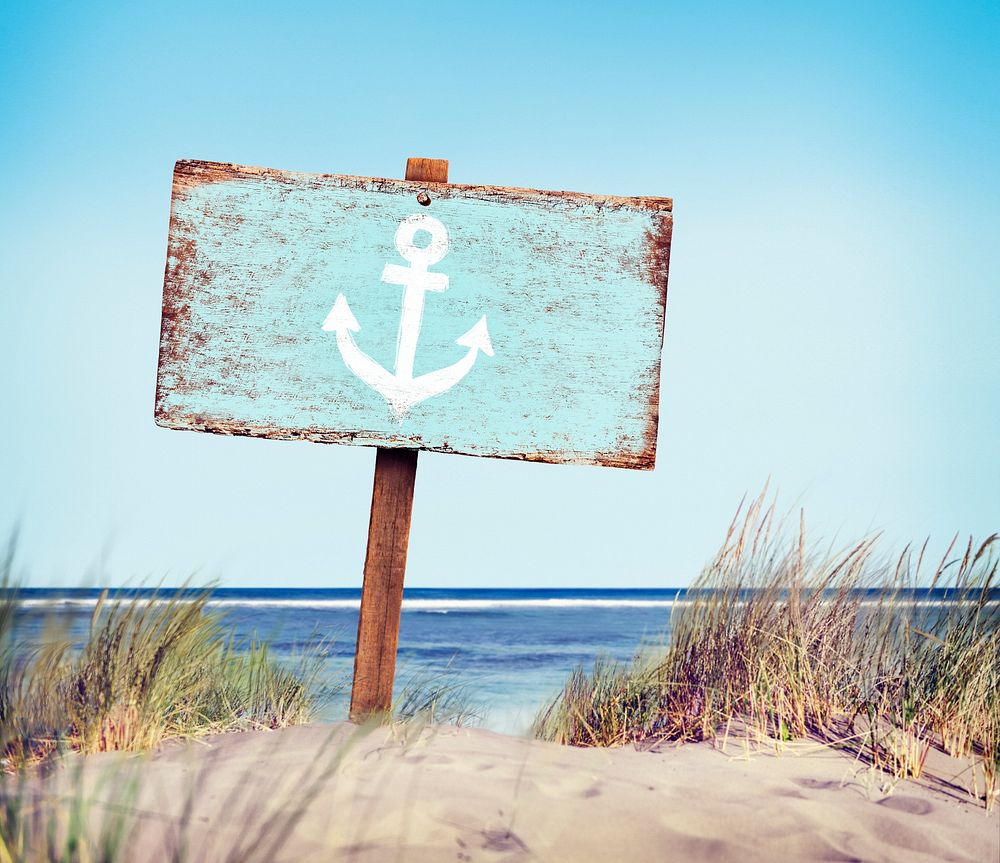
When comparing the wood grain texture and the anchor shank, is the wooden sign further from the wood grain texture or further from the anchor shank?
the wood grain texture

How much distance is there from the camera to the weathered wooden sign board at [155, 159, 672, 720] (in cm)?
310

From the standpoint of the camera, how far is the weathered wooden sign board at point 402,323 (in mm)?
3096

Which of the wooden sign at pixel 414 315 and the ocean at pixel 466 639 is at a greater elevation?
the wooden sign at pixel 414 315

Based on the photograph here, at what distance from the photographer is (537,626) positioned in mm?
16250

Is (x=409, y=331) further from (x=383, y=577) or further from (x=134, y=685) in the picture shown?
(x=134, y=685)

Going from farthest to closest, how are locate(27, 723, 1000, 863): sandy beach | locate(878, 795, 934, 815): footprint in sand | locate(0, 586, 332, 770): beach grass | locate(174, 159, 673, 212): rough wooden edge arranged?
1. locate(174, 159, 673, 212): rough wooden edge
2. locate(0, 586, 332, 770): beach grass
3. locate(878, 795, 934, 815): footprint in sand
4. locate(27, 723, 1000, 863): sandy beach

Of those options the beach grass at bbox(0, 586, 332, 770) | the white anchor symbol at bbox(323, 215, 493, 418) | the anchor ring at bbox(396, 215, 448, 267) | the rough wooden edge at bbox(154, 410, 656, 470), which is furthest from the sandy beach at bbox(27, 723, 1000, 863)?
the anchor ring at bbox(396, 215, 448, 267)

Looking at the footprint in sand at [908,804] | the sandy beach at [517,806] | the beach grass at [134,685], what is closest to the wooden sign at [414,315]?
the beach grass at [134,685]

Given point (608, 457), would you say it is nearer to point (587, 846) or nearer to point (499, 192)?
point (499, 192)

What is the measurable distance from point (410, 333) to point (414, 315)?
0.22 feet

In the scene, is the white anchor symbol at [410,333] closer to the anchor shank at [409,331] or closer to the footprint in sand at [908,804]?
the anchor shank at [409,331]

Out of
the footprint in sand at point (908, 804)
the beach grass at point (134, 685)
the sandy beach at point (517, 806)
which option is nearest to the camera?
the sandy beach at point (517, 806)

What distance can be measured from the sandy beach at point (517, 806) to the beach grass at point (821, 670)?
200 mm

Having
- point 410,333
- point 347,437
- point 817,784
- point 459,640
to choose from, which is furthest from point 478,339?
point 459,640
